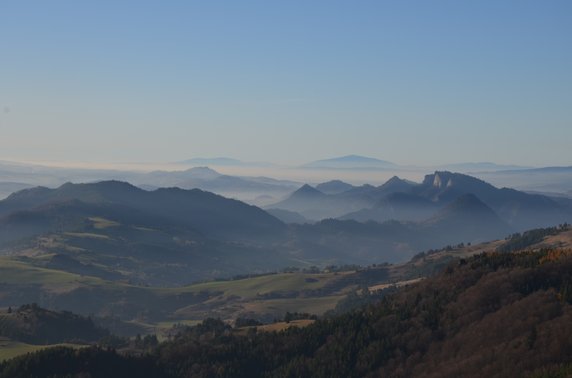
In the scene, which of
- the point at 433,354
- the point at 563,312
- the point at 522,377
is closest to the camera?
the point at 522,377

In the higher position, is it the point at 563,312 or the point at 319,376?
the point at 563,312

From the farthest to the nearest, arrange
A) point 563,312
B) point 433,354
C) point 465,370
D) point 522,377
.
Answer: point 433,354
point 563,312
point 465,370
point 522,377

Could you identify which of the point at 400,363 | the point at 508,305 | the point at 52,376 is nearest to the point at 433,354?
the point at 400,363

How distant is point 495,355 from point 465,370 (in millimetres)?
6807

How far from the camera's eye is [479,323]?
647ft

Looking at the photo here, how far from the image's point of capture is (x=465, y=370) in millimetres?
169750

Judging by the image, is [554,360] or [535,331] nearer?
[554,360]

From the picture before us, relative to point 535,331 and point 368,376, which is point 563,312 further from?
point 368,376

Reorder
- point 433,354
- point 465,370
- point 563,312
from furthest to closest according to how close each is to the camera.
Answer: point 433,354, point 563,312, point 465,370

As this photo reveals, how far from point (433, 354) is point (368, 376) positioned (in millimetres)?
16060

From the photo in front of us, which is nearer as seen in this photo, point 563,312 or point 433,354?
point 563,312

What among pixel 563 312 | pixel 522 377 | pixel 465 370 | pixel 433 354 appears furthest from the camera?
pixel 433 354

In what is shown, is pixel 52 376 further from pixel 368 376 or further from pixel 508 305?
pixel 508 305

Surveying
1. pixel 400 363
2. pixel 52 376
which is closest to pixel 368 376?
pixel 400 363
